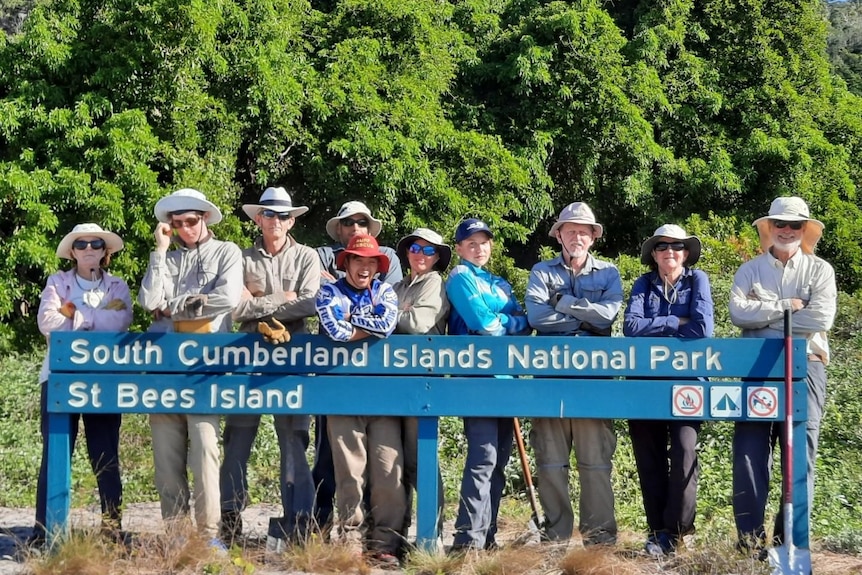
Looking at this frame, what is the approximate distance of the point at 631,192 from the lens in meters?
20.2

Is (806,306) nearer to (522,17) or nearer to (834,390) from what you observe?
(834,390)

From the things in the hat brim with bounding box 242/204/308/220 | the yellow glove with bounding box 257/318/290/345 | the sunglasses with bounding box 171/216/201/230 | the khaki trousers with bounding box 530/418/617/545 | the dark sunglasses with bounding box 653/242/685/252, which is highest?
the hat brim with bounding box 242/204/308/220

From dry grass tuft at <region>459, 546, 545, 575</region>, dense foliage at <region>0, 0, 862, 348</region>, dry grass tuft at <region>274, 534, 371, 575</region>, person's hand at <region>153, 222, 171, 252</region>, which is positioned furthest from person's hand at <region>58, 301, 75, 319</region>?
dense foliage at <region>0, 0, 862, 348</region>

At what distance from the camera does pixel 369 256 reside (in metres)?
5.67

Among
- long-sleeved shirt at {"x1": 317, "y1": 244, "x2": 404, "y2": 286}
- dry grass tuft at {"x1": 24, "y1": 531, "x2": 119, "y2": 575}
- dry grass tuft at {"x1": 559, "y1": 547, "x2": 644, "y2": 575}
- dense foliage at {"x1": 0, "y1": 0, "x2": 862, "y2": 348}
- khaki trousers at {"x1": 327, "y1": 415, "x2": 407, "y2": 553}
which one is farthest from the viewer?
dense foliage at {"x1": 0, "y1": 0, "x2": 862, "y2": 348}

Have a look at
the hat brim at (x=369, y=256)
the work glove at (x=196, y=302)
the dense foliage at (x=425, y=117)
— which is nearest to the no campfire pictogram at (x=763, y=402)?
the hat brim at (x=369, y=256)

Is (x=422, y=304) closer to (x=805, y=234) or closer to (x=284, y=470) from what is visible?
(x=284, y=470)

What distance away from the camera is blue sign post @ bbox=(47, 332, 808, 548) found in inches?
219

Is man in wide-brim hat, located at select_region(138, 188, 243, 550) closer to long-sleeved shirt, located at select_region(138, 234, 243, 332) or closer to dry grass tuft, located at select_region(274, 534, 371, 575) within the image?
long-sleeved shirt, located at select_region(138, 234, 243, 332)

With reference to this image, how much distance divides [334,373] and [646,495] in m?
1.90

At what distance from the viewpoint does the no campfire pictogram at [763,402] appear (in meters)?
5.57

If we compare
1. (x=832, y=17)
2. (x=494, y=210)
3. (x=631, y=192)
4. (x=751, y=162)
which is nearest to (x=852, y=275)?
(x=751, y=162)

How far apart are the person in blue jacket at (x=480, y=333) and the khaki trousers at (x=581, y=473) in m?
0.24

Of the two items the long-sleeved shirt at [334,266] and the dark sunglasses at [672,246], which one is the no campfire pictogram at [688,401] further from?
the long-sleeved shirt at [334,266]
